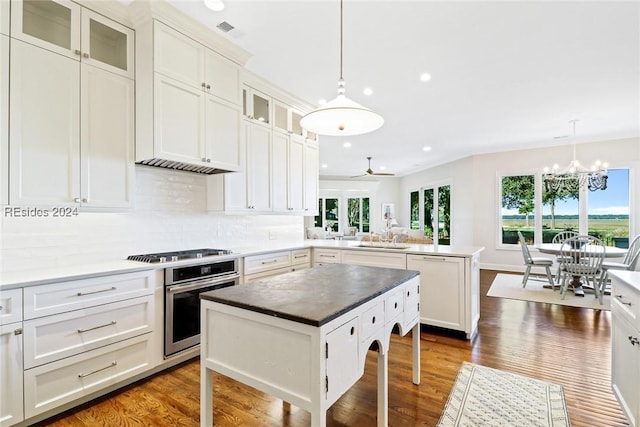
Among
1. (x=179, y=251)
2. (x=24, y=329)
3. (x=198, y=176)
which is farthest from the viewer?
(x=198, y=176)

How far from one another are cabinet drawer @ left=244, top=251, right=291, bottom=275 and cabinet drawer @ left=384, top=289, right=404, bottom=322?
1.71 m

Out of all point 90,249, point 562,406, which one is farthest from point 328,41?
point 562,406

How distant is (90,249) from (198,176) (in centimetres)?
121

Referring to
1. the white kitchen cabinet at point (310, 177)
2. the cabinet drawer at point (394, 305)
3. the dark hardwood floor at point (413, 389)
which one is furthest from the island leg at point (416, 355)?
the white kitchen cabinet at point (310, 177)

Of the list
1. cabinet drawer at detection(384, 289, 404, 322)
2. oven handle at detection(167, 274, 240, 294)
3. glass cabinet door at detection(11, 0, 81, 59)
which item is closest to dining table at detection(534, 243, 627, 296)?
cabinet drawer at detection(384, 289, 404, 322)

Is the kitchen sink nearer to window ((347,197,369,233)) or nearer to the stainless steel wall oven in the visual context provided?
the stainless steel wall oven

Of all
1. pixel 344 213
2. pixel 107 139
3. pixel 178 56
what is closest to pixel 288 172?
pixel 178 56

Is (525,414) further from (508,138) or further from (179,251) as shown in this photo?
(508,138)

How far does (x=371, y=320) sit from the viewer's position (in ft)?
5.36

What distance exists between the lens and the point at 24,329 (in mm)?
1812

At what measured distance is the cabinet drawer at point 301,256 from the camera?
3777 millimetres

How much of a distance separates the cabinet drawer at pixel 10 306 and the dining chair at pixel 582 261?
604 centimetres

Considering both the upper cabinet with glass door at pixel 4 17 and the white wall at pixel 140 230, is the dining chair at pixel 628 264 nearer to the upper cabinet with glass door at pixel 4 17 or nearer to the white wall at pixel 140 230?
the white wall at pixel 140 230

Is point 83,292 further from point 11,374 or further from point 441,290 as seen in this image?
point 441,290
